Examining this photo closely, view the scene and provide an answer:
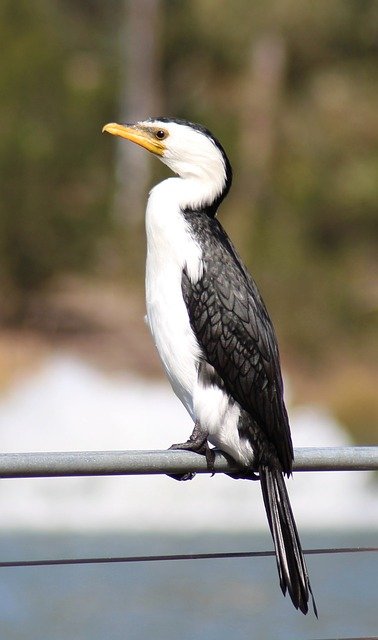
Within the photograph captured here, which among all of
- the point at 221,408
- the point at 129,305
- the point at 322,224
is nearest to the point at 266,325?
the point at 221,408

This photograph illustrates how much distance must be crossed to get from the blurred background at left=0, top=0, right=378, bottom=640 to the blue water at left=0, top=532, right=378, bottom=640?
0.08 metres

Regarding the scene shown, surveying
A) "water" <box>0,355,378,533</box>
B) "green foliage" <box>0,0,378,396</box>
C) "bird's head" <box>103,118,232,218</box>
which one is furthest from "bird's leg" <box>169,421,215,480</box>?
"green foliage" <box>0,0,378,396</box>

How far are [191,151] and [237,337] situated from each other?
1.73ft

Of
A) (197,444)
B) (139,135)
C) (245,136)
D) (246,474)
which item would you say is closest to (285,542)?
(246,474)

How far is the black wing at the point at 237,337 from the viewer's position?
327 cm

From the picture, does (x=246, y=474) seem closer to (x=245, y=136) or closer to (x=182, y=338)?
(x=182, y=338)

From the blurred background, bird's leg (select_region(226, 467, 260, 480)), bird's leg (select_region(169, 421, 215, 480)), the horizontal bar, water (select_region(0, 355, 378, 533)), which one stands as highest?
the blurred background

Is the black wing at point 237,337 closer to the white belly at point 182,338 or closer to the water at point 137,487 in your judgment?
the white belly at point 182,338

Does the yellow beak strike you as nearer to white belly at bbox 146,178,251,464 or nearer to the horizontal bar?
white belly at bbox 146,178,251,464

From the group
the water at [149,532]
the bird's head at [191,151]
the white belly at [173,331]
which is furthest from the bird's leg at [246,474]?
the water at [149,532]

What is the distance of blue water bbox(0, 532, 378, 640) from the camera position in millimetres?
8805

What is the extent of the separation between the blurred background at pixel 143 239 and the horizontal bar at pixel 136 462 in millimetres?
6466

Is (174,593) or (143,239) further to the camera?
(143,239)

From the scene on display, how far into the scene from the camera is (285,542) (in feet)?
9.62
